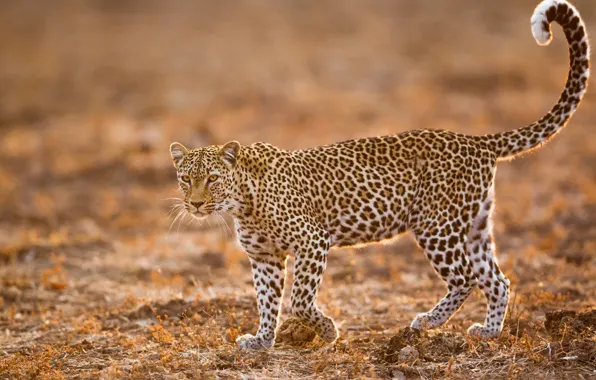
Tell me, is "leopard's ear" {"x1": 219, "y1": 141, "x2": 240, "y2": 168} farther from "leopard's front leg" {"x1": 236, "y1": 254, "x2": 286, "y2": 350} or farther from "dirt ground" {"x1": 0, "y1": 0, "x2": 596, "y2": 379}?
"dirt ground" {"x1": 0, "y1": 0, "x2": 596, "y2": 379}

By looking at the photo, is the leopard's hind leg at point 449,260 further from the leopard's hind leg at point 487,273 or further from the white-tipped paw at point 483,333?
the white-tipped paw at point 483,333

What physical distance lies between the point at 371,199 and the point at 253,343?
1784 mm

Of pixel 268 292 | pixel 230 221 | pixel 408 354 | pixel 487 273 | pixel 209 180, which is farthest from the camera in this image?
pixel 230 221

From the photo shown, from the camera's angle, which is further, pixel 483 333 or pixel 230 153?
pixel 483 333

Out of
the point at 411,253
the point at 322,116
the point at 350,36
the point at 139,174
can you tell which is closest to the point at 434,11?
the point at 350,36

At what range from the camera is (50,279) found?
13.1 m

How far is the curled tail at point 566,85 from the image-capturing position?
8.91 metres

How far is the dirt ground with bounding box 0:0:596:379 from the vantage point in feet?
29.0

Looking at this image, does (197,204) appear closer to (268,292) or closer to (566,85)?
(268,292)

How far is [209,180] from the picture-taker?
346 inches

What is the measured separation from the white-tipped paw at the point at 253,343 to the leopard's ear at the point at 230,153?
1681mm

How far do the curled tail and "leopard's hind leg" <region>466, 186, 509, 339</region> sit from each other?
50 cm

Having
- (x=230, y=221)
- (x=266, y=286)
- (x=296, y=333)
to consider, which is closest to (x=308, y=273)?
(x=266, y=286)

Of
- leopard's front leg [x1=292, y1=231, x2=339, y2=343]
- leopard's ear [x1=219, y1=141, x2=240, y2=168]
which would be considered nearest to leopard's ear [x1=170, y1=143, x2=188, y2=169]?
leopard's ear [x1=219, y1=141, x2=240, y2=168]
